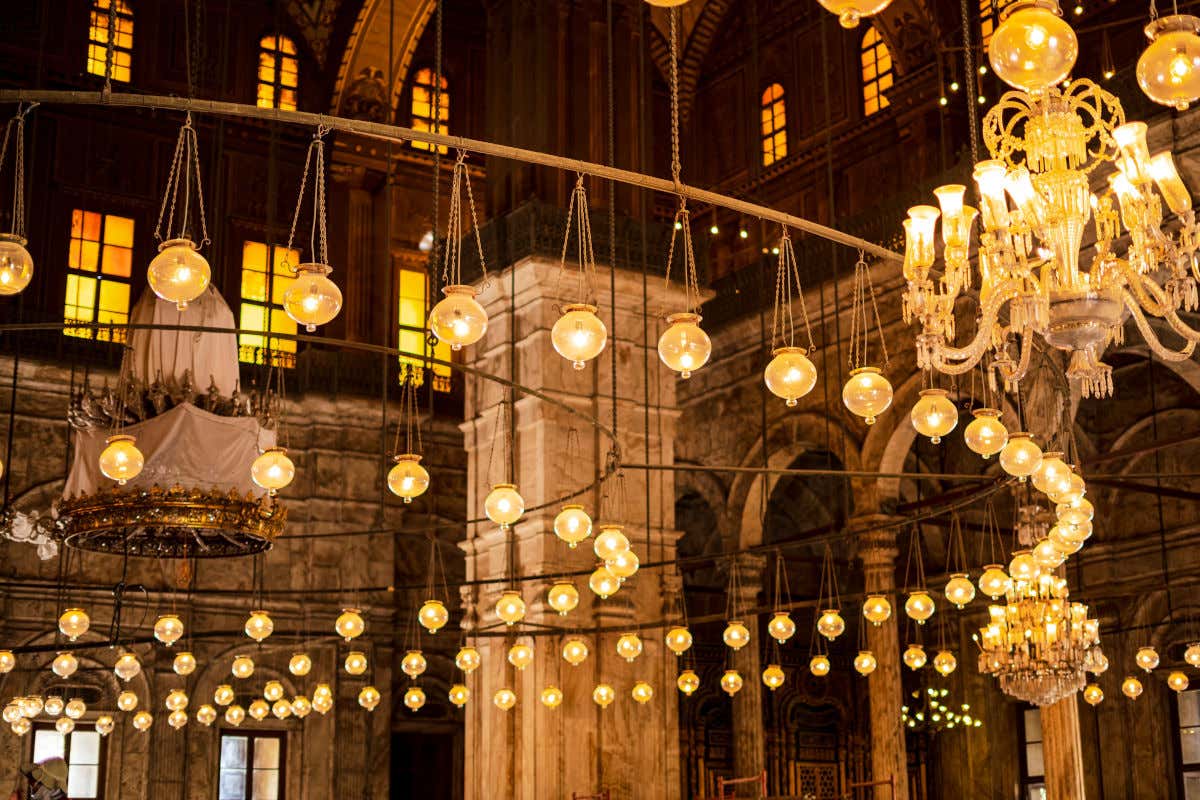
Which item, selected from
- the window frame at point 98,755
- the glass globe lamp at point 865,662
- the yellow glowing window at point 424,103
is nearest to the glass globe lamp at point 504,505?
the glass globe lamp at point 865,662

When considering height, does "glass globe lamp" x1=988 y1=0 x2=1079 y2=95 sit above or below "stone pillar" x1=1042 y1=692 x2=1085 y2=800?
above

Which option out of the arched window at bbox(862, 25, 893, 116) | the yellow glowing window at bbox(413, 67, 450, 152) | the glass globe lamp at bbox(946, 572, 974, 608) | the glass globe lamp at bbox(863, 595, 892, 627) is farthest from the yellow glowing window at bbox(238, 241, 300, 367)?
the glass globe lamp at bbox(946, 572, 974, 608)

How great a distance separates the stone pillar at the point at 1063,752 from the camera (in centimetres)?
1128

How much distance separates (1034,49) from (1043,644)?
7.08m

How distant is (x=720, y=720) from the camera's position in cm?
1917

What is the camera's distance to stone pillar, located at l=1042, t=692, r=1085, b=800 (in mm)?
11281

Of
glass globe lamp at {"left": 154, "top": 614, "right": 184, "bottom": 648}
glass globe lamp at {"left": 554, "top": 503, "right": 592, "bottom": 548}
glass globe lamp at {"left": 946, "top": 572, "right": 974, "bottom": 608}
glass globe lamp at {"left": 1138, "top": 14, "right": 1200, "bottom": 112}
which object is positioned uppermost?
glass globe lamp at {"left": 1138, "top": 14, "right": 1200, "bottom": 112}

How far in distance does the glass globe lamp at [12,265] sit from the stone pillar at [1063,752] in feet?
27.2

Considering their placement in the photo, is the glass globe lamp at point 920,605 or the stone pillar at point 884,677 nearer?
the glass globe lamp at point 920,605

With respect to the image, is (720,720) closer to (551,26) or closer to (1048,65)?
(551,26)

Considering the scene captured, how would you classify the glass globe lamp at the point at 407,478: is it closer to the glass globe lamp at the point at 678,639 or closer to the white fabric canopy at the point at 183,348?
the white fabric canopy at the point at 183,348

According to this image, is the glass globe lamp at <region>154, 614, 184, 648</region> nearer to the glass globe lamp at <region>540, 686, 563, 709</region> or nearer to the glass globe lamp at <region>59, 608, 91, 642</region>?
the glass globe lamp at <region>59, 608, 91, 642</region>

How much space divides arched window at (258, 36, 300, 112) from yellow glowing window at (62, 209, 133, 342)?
228 cm

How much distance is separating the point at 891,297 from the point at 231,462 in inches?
273
